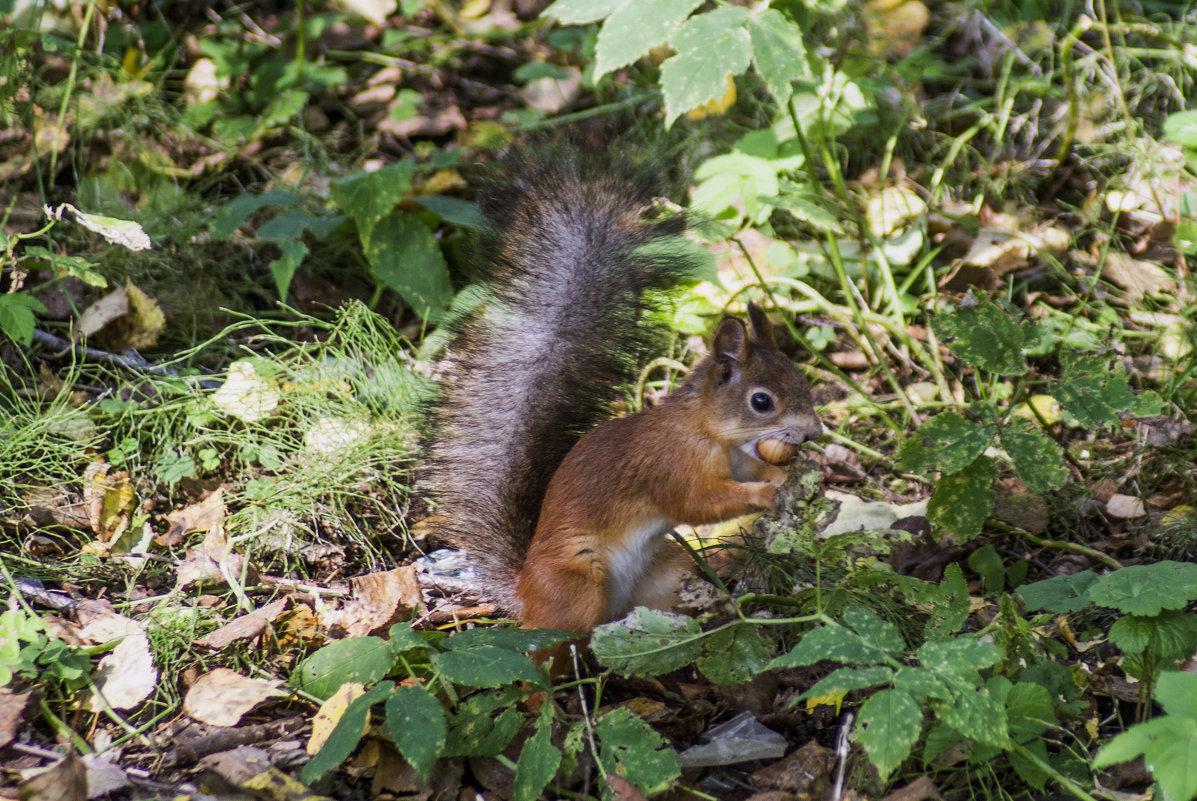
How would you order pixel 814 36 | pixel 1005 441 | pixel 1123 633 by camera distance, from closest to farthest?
1. pixel 1123 633
2. pixel 1005 441
3. pixel 814 36

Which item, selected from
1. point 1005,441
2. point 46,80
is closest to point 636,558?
point 1005,441

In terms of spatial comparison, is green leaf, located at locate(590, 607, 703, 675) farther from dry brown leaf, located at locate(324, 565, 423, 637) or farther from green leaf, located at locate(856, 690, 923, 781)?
dry brown leaf, located at locate(324, 565, 423, 637)

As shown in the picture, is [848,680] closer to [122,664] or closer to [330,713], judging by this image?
[330,713]

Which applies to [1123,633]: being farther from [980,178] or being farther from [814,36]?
[814,36]

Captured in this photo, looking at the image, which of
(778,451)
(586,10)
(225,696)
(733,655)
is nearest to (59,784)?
(225,696)

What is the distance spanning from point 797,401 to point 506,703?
0.92 meters

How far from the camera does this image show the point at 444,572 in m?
2.56

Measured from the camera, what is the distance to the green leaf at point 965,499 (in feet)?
6.81

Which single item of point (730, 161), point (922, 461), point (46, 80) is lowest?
point (922, 461)

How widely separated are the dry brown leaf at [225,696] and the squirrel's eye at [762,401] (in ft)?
3.80

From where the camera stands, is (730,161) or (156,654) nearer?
(156,654)

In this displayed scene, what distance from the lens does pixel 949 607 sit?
1786 millimetres

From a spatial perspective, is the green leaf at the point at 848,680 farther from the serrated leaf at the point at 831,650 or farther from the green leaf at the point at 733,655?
the green leaf at the point at 733,655

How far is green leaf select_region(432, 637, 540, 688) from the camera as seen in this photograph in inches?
64.9
